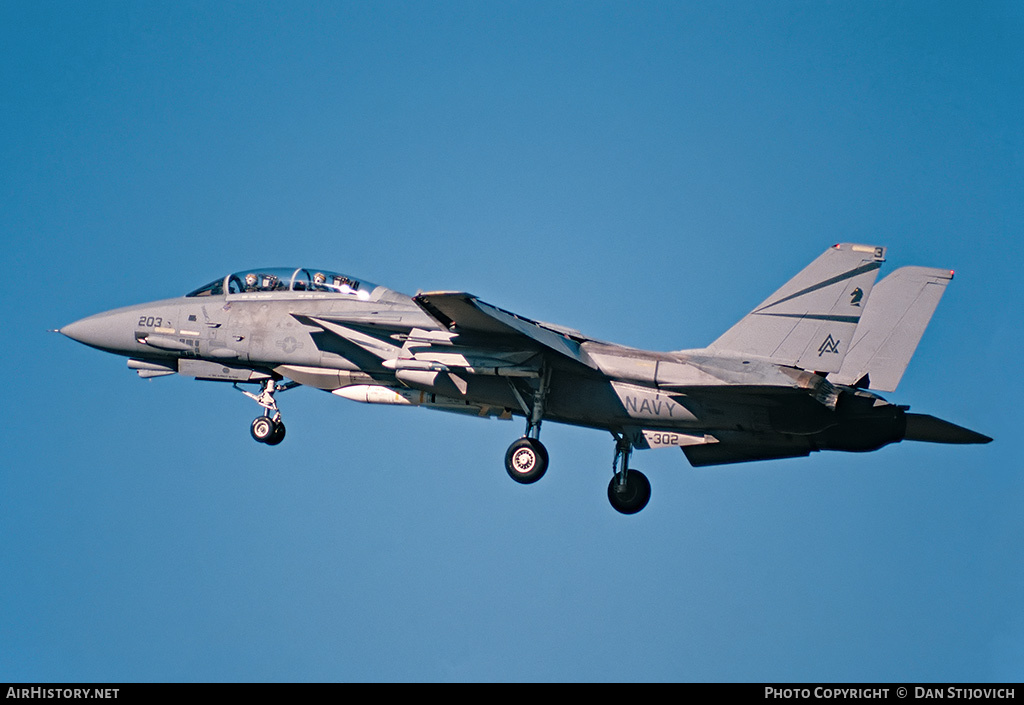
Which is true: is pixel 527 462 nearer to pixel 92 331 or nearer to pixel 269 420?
pixel 269 420

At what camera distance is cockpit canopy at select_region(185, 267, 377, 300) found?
727 inches

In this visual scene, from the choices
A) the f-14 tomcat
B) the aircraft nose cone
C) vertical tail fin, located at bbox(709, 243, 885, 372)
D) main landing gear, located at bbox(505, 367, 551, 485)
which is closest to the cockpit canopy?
the f-14 tomcat

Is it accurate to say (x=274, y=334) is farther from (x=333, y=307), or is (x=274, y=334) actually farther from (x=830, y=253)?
(x=830, y=253)

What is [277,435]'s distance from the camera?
18656 millimetres

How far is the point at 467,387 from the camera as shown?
55.9ft

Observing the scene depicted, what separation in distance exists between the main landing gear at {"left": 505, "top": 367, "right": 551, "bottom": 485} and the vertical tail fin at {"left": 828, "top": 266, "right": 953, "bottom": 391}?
429 cm

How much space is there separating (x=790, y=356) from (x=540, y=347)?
3316mm

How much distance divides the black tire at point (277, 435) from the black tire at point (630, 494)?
16.9ft

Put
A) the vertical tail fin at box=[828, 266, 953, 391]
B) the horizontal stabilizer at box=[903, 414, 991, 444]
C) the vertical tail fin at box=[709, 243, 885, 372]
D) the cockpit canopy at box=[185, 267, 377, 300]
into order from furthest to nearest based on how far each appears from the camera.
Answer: the cockpit canopy at box=[185, 267, 377, 300]
the vertical tail fin at box=[828, 266, 953, 391]
the horizontal stabilizer at box=[903, 414, 991, 444]
the vertical tail fin at box=[709, 243, 885, 372]

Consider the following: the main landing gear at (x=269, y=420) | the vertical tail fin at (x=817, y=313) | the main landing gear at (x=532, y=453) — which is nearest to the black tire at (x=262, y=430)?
the main landing gear at (x=269, y=420)

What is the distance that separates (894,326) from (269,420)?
947cm

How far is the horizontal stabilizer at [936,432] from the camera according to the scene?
16.3m

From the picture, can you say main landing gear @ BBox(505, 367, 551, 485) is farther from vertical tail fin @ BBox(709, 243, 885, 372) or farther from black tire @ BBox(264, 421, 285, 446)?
black tire @ BBox(264, 421, 285, 446)
